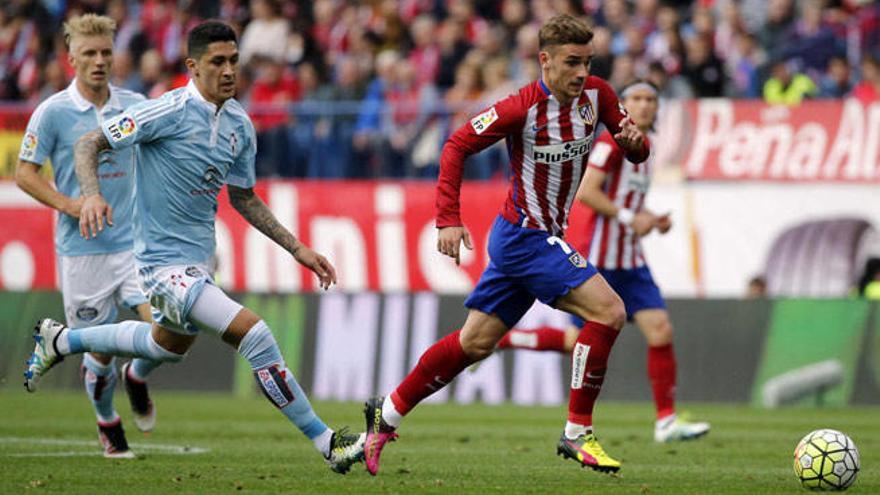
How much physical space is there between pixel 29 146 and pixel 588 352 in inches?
152

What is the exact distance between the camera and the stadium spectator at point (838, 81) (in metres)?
19.8

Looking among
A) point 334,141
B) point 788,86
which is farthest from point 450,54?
point 788,86

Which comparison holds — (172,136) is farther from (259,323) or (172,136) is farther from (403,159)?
(403,159)

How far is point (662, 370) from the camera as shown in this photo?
41.1ft

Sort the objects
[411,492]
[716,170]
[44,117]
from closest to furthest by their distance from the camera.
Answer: [411,492], [44,117], [716,170]


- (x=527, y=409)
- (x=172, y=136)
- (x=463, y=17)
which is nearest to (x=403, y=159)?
(x=463, y=17)

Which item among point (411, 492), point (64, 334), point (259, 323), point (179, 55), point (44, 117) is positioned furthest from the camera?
point (179, 55)

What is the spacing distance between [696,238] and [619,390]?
348 cm

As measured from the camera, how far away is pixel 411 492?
27.7ft

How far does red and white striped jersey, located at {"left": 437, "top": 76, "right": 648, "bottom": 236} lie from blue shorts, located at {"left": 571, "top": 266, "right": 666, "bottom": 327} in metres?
3.08

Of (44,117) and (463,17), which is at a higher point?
(463,17)

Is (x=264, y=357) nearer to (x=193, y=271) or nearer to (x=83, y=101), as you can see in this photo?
(x=193, y=271)

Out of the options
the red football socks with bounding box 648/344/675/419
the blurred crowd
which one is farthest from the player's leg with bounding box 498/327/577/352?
the blurred crowd

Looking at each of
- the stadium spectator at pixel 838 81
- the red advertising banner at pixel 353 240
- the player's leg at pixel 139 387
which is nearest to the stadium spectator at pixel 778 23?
the stadium spectator at pixel 838 81
